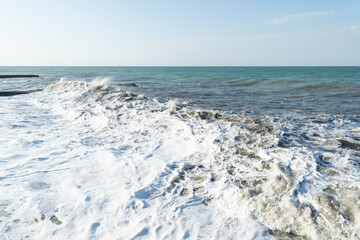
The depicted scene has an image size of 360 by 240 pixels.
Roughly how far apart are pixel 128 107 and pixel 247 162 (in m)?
7.11

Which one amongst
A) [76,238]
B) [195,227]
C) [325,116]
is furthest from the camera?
[325,116]

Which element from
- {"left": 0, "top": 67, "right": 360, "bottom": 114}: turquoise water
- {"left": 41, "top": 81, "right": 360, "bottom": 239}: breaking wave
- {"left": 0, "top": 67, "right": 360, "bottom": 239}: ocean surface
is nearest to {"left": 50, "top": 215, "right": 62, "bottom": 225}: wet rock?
{"left": 0, "top": 67, "right": 360, "bottom": 239}: ocean surface

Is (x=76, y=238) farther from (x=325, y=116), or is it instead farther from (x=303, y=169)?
(x=325, y=116)

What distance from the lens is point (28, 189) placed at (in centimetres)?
367

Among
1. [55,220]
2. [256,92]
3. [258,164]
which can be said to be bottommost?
[55,220]

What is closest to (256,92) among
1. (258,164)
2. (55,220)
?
(258,164)

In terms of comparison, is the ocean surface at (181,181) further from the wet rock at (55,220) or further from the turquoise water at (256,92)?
the turquoise water at (256,92)

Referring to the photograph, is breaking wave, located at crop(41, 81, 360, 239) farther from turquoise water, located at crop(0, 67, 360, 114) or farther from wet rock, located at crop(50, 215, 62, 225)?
turquoise water, located at crop(0, 67, 360, 114)

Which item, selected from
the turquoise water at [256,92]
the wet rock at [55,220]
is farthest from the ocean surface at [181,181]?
the turquoise water at [256,92]

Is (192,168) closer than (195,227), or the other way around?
(195,227)

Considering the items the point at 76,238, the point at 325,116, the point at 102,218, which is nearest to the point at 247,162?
the point at 102,218

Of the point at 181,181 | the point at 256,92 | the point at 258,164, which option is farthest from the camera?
the point at 256,92

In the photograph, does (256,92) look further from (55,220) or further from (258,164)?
(55,220)

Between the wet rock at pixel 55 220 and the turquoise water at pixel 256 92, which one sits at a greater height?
the turquoise water at pixel 256 92
